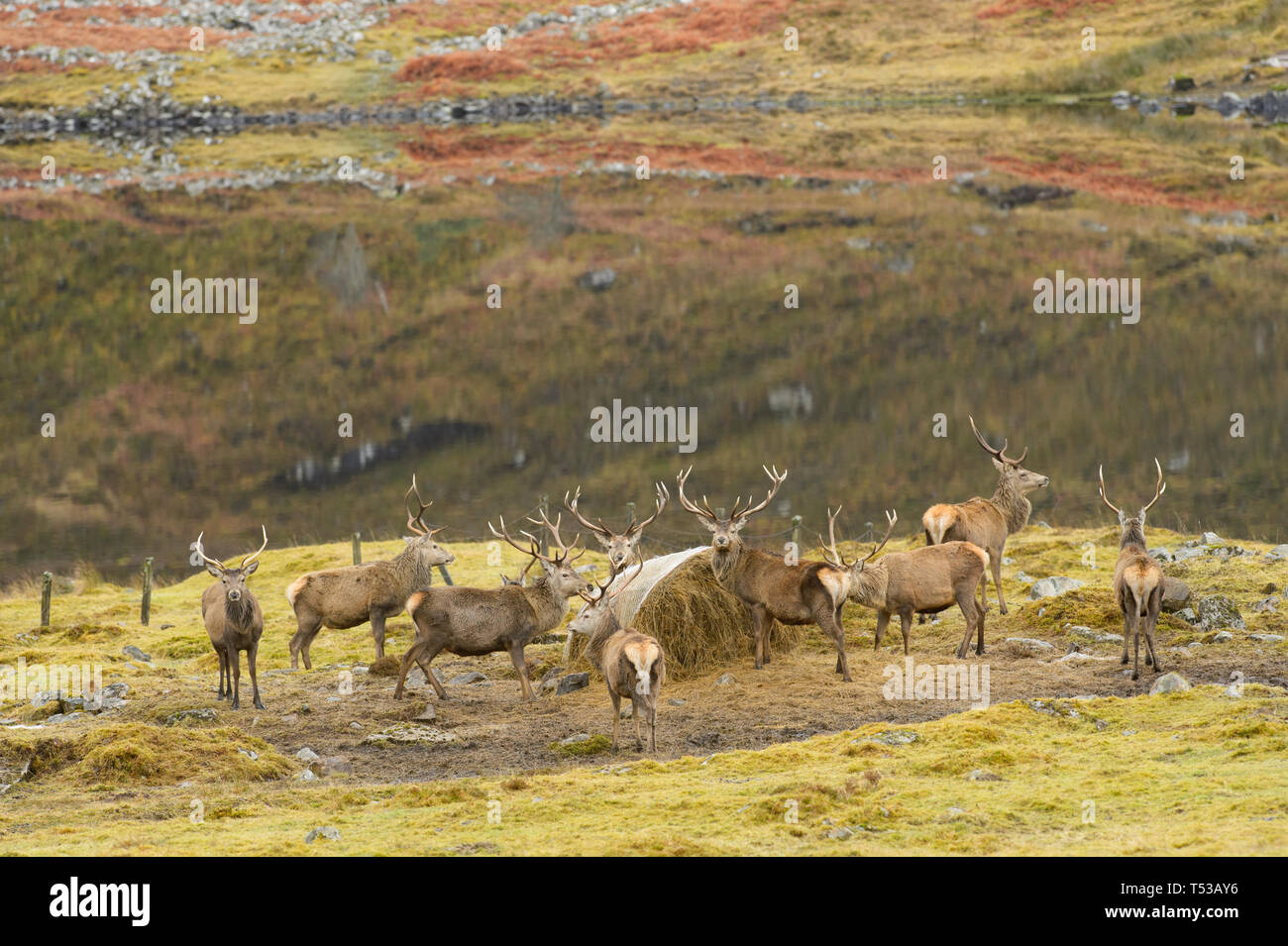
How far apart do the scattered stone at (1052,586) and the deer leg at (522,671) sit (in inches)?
311

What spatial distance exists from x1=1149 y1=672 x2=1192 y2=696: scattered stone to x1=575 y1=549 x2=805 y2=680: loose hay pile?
4978 mm

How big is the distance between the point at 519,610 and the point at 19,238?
6086 cm

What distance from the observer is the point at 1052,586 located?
71.1 ft

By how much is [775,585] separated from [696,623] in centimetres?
113

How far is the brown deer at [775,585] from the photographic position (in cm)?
1809

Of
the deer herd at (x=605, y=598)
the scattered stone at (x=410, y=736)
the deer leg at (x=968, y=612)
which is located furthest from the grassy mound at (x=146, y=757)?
the deer leg at (x=968, y=612)

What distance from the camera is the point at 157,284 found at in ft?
205

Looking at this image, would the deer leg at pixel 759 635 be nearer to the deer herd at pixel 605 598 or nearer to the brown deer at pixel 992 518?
the deer herd at pixel 605 598

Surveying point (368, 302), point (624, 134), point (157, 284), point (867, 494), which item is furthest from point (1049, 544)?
point (624, 134)

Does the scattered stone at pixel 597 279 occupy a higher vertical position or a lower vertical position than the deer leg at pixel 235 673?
higher

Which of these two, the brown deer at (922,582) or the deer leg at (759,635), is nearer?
the brown deer at (922,582)

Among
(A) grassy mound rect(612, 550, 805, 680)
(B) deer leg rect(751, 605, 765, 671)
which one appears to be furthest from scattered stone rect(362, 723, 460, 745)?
(B) deer leg rect(751, 605, 765, 671)

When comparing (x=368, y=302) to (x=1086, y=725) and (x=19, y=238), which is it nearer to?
(x=19, y=238)

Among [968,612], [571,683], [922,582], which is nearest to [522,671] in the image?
[571,683]
